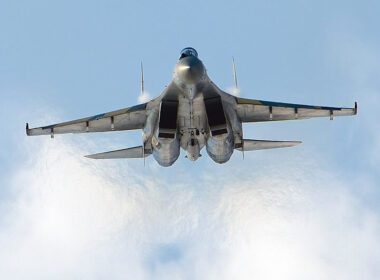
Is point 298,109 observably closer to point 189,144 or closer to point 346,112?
point 346,112

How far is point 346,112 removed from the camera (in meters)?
33.5

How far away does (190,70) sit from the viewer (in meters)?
28.7

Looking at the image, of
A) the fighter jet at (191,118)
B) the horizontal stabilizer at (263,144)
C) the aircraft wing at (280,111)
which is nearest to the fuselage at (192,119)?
the fighter jet at (191,118)

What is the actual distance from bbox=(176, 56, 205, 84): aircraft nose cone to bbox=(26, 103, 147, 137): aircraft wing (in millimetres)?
4430

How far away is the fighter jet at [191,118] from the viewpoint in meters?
30.3

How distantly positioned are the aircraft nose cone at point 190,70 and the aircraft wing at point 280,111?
4391 mm

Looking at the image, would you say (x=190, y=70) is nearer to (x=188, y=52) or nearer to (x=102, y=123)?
(x=188, y=52)

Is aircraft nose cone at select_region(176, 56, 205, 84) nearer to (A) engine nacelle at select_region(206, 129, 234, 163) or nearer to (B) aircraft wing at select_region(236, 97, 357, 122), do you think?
(A) engine nacelle at select_region(206, 129, 234, 163)

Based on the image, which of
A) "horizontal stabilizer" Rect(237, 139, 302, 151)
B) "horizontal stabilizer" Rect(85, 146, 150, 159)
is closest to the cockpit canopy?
"horizontal stabilizer" Rect(237, 139, 302, 151)

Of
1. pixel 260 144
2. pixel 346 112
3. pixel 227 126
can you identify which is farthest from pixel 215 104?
pixel 346 112

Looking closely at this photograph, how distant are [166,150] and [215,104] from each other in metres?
2.91

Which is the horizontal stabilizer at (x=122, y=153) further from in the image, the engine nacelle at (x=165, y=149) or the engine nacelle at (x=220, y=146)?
the engine nacelle at (x=220, y=146)

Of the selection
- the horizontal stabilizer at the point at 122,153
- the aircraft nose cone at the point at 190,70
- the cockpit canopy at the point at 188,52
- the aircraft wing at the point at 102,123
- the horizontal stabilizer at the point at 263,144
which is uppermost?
the cockpit canopy at the point at 188,52

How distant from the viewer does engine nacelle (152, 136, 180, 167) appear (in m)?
30.7
